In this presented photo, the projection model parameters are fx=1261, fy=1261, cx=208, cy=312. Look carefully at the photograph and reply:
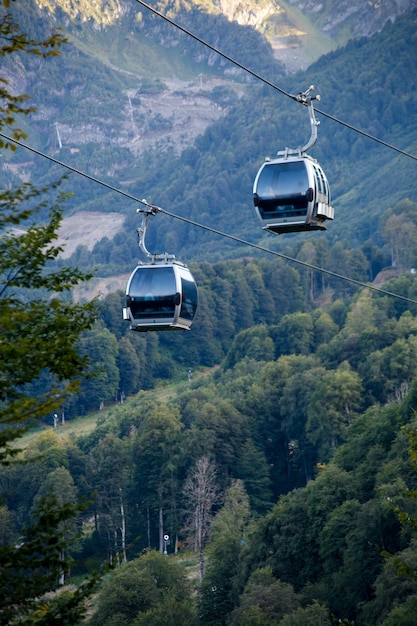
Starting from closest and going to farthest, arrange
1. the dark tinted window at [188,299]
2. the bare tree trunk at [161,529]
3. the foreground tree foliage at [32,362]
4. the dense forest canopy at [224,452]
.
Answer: the foreground tree foliage at [32,362], the dense forest canopy at [224,452], the dark tinted window at [188,299], the bare tree trunk at [161,529]

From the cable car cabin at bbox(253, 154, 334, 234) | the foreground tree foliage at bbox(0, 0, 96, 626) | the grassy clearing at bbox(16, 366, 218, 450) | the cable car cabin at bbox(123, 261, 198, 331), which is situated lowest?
the foreground tree foliage at bbox(0, 0, 96, 626)

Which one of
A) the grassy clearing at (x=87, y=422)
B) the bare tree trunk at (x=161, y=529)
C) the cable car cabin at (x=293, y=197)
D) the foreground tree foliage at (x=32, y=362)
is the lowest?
the bare tree trunk at (x=161, y=529)

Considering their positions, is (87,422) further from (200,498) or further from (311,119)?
(311,119)

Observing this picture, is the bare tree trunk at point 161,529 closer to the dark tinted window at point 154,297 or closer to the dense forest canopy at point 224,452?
the dense forest canopy at point 224,452

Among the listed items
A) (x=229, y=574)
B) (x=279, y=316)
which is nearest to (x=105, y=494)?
(x=229, y=574)

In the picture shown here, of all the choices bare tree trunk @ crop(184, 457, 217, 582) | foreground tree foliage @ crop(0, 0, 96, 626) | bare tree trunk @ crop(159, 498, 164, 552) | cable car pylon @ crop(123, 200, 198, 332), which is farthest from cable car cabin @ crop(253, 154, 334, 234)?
bare tree trunk @ crop(159, 498, 164, 552)

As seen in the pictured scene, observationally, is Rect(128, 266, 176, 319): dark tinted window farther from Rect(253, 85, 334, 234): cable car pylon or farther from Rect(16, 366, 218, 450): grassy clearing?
Rect(16, 366, 218, 450): grassy clearing

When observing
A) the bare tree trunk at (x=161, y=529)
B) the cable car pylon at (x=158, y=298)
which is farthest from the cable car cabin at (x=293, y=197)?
the bare tree trunk at (x=161, y=529)

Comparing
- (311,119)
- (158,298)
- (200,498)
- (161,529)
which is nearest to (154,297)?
(158,298)
